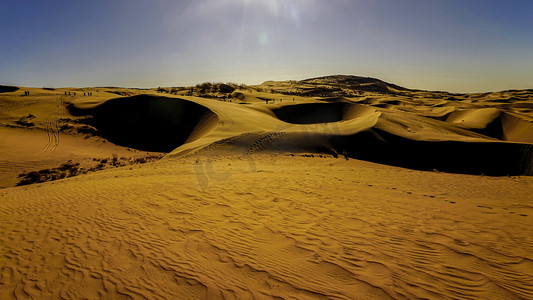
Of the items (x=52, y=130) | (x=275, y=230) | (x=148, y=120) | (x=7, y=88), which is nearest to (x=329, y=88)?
(x=148, y=120)

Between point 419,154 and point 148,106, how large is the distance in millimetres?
26248

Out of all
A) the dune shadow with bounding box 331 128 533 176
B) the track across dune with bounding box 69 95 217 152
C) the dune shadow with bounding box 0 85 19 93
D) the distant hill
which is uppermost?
the distant hill

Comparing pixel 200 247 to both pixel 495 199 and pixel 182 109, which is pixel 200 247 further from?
pixel 182 109

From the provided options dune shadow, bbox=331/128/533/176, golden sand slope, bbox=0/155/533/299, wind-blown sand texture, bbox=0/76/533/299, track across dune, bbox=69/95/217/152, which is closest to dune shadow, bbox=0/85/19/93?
track across dune, bbox=69/95/217/152

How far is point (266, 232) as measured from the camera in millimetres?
4895

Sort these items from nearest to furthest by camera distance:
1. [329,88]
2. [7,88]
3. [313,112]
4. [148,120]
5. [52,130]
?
[52,130] < [148,120] < [313,112] < [7,88] < [329,88]

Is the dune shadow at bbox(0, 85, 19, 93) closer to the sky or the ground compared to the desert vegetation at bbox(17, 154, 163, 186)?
closer to the sky

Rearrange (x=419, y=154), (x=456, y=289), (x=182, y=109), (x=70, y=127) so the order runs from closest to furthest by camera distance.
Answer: (x=456, y=289), (x=419, y=154), (x=70, y=127), (x=182, y=109)

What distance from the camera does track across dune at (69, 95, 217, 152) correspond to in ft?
73.6

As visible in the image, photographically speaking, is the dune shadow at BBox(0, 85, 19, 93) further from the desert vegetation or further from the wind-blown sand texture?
the desert vegetation

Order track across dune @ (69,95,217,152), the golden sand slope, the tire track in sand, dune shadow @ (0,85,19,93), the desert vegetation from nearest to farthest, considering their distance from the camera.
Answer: the golden sand slope < the desert vegetation < the tire track in sand < track across dune @ (69,95,217,152) < dune shadow @ (0,85,19,93)

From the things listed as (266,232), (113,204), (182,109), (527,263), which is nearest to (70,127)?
(182,109)

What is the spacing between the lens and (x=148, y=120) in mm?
24781

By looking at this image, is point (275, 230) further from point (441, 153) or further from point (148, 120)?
point (148, 120)
